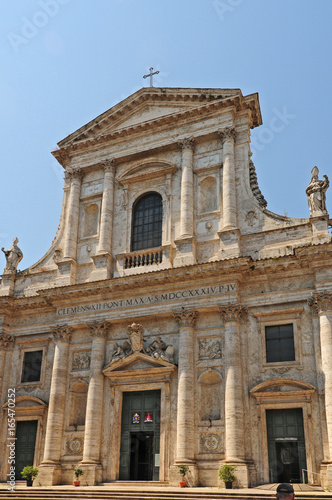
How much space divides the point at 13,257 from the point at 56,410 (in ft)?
25.3

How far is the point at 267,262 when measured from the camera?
709 inches

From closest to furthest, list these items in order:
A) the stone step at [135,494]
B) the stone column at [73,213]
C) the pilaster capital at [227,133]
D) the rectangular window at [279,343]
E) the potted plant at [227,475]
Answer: the stone step at [135,494], the potted plant at [227,475], the rectangular window at [279,343], the pilaster capital at [227,133], the stone column at [73,213]

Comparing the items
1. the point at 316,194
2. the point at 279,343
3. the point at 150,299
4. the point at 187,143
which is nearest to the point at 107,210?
the point at 187,143

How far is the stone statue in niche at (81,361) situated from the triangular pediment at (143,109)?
31.7ft

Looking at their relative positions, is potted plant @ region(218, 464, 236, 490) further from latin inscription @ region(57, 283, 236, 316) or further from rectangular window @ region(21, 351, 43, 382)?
rectangular window @ region(21, 351, 43, 382)

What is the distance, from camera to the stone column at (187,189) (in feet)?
66.4

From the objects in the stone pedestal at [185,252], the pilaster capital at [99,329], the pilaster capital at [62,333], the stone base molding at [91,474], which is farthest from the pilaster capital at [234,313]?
the stone base molding at [91,474]

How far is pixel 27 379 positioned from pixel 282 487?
18.5 metres

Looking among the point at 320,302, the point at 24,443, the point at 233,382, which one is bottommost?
the point at 24,443

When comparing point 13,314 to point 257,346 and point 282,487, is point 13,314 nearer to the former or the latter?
A: point 257,346

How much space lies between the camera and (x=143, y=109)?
77.9 feet

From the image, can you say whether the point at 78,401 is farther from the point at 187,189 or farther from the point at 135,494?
the point at 187,189

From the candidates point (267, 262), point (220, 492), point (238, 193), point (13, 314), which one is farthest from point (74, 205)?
point (220, 492)

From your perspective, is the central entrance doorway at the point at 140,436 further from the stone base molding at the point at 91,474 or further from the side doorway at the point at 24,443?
the side doorway at the point at 24,443
